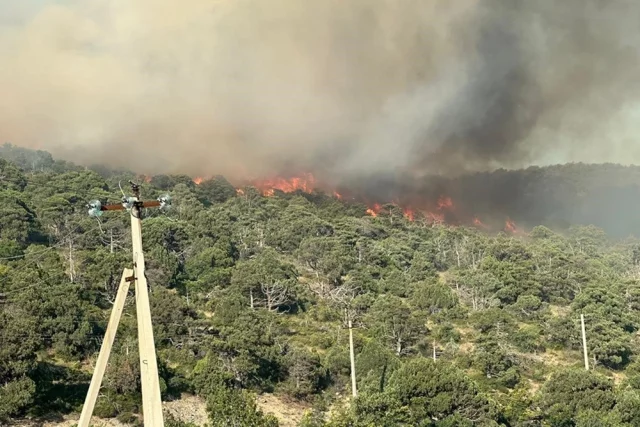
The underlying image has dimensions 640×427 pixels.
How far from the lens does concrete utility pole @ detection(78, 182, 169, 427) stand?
41.6 ft

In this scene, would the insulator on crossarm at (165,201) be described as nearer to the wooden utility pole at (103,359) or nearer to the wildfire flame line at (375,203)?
the wooden utility pole at (103,359)

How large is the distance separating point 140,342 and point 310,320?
142 feet

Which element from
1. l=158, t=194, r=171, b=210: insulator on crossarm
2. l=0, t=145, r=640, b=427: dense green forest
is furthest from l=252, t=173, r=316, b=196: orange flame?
l=158, t=194, r=171, b=210: insulator on crossarm

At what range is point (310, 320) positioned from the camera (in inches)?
2186

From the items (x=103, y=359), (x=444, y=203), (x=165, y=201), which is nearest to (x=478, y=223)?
(x=444, y=203)

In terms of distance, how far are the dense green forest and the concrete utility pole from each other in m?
12.8

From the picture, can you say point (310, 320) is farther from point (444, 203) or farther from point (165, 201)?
point (444, 203)

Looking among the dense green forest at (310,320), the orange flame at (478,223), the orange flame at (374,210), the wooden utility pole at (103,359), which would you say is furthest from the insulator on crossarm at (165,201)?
the orange flame at (478,223)

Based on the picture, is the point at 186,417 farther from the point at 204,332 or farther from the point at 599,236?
the point at 599,236

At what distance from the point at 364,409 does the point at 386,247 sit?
206 feet

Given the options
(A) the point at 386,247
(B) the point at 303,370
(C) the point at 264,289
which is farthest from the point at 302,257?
(B) the point at 303,370

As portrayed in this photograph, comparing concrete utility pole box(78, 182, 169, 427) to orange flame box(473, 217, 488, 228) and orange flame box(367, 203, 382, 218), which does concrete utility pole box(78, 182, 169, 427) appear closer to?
orange flame box(367, 203, 382, 218)

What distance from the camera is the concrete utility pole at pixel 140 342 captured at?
12.7 meters

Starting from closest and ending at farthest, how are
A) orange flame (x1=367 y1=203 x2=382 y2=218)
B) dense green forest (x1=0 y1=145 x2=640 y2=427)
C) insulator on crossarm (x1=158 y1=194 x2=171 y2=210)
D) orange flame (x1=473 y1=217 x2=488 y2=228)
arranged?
insulator on crossarm (x1=158 y1=194 x2=171 y2=210), dense green forest (x1=0 y1=145 x2=640 y2=427), orange flame (x1=367 y1=203 x2=382 y2=218), orange flame (x1=473 y1=217 x2=488 y2=228)
